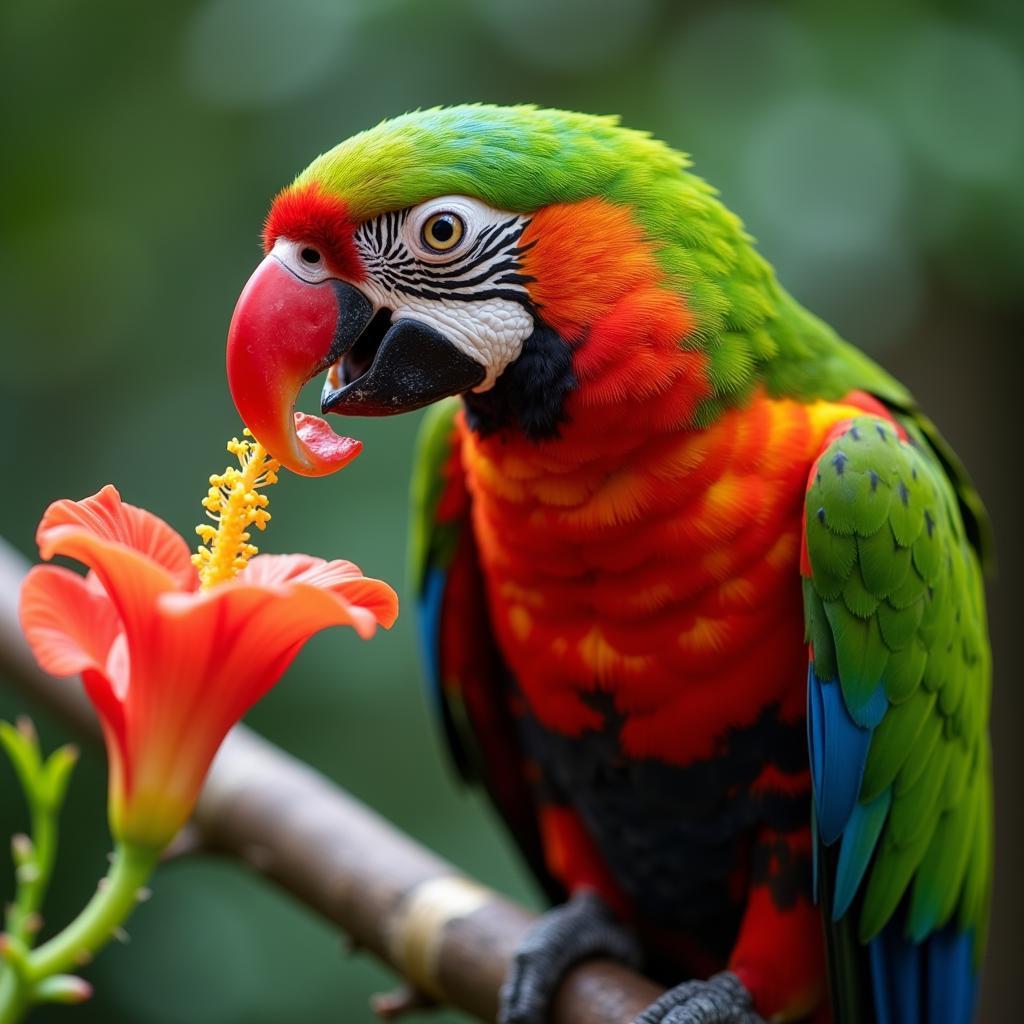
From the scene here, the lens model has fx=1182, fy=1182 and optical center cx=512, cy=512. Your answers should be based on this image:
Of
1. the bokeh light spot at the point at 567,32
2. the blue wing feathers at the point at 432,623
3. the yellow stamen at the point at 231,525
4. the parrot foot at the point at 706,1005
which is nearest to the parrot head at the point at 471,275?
the yellow stamen at the point at 231,525

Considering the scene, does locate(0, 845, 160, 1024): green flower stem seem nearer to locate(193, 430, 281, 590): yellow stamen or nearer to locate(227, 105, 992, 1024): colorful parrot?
locate(193, 430, 281, 590): yellow stamen

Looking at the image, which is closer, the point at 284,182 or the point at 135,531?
the point at 135,531

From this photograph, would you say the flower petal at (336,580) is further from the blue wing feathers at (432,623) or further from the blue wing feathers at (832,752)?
the blue wing feathers at (432,623)

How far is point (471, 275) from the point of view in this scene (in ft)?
3.22

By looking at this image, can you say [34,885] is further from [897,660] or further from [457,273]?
[897,660]

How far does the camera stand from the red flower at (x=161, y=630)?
2.08 feet

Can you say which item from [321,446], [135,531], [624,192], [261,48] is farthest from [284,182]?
[135,531]

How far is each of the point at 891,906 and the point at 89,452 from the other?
1.54m

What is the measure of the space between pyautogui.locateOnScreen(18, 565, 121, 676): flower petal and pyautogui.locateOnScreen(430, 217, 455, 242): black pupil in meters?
0.40

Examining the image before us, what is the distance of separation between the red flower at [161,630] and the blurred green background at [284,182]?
1.31 meters

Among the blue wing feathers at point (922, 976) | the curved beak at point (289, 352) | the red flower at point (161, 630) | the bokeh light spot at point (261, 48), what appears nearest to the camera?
the red flower at point (161, 630)

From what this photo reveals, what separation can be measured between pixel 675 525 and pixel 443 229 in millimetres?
350

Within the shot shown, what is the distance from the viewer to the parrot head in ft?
3.02

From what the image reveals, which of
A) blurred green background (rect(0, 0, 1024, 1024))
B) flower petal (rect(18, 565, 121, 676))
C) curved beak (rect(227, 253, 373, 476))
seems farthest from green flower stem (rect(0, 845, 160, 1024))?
blurred green background (rect(0, 0, 1024, 1024))
